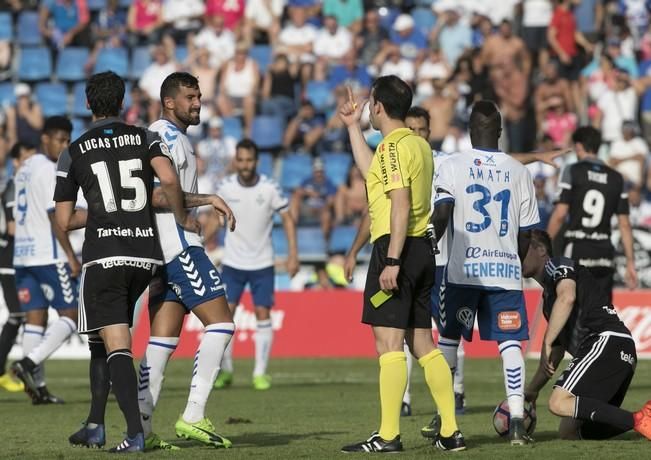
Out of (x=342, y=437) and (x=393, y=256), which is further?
(x=342, y=437)

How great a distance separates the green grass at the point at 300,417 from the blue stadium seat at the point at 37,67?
11.3m

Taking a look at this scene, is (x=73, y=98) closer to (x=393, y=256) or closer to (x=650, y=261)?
(x=650, y=261)

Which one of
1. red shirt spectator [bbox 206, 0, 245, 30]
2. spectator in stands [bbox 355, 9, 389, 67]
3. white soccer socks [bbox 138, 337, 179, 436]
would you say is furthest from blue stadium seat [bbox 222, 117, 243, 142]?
white soccer socks [bbox 138, 337, 179, 436]

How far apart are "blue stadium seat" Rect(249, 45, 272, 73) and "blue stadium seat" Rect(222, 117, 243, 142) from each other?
1.82 metres

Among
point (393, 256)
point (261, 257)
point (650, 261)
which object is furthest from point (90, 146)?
point (650, 261)

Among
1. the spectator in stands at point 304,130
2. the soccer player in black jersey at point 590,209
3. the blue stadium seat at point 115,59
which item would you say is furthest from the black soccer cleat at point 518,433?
the blue stadium seat at point 115,59

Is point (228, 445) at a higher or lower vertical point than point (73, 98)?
lower

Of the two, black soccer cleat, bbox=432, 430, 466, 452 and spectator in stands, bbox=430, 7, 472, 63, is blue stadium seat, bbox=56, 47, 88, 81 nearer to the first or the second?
spectator in stands, bbox=430, 7, 472, 63

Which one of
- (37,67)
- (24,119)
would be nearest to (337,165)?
(24,119)

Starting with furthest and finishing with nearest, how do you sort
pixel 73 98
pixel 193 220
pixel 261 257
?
pixel 73 98, pixel 261 257, pixel 193 220

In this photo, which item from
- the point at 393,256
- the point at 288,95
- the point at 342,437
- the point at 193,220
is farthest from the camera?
the point at 288,95

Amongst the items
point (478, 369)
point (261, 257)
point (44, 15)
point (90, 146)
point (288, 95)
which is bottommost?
point (478, 369)

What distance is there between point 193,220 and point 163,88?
1.01 meters

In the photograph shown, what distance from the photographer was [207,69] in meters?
26.1
